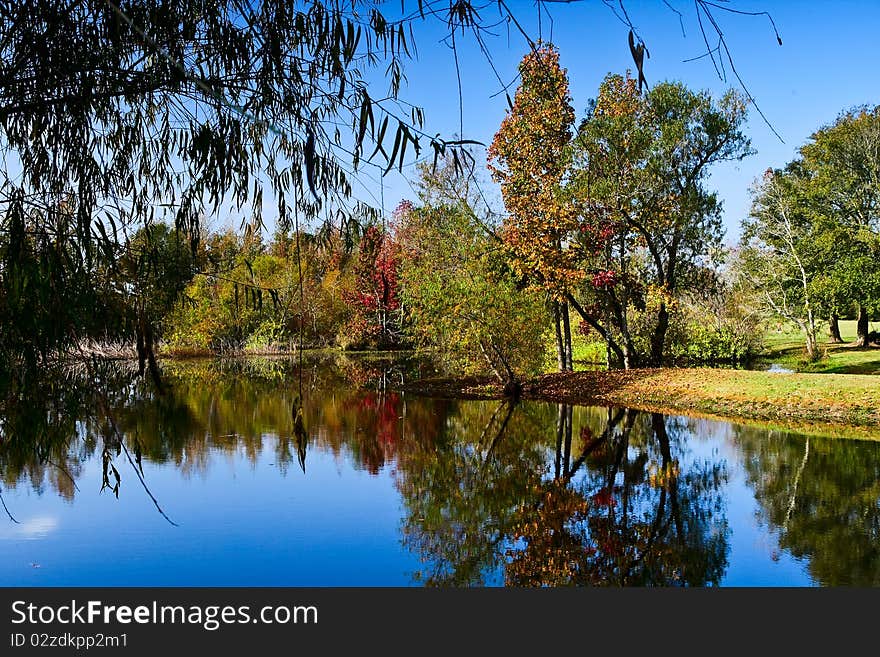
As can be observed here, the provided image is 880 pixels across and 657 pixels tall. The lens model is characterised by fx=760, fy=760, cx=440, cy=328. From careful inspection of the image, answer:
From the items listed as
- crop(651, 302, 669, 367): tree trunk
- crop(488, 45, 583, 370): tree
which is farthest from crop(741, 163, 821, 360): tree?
crop(488, 45, 583, 370): tree

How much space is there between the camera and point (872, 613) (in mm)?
3654

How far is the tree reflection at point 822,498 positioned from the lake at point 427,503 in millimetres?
25

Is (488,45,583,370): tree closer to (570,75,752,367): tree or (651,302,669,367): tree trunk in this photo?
(570,75,752,367): tree

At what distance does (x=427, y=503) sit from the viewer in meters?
6.24

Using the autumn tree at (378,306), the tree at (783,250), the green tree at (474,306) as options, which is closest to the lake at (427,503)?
the green tree at (474,306)

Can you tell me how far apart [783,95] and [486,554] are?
3.62 m

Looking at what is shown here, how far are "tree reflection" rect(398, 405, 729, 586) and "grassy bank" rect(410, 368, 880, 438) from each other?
250cm

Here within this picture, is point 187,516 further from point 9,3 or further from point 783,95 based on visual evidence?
point 783,95

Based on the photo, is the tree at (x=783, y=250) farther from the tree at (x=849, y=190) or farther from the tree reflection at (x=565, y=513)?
the tree reflection at (x=565, y=513)

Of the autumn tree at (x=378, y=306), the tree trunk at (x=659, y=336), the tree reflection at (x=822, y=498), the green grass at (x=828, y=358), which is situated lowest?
the tree reflection at (x=822, y=498)

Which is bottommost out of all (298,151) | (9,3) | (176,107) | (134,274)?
(134,274)

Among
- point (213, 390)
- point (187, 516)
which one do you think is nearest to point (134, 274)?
point (187, 516)

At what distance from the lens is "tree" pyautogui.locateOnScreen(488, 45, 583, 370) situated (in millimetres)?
14438

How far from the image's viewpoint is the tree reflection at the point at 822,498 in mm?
4617
